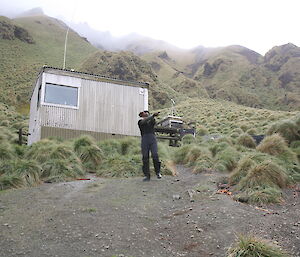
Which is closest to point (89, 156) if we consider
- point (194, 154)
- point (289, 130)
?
point (194, 154)

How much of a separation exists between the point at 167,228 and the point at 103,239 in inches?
41.9

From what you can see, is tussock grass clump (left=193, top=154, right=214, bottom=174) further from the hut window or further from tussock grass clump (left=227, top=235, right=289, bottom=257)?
the hut window

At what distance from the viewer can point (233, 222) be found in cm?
528

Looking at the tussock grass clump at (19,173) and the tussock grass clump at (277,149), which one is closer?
the tussock grass clump at (19,173)

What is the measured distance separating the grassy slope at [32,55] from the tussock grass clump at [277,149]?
3990 centimetres

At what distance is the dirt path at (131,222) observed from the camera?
177 inches

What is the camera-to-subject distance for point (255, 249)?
13.0 ft

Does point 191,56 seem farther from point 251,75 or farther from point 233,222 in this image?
point 233,222

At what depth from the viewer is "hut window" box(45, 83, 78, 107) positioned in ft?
48.5

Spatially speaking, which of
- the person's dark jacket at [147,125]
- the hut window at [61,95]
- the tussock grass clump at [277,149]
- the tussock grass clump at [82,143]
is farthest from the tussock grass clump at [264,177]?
the hut window at [61,95]

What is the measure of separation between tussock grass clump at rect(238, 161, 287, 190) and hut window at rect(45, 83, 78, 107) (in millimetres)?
9728

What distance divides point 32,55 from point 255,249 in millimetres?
68634

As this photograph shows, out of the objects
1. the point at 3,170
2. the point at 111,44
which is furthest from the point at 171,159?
the point at 111,44

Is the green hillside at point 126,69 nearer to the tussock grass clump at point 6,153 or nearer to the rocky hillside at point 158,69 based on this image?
the rocky hillside at point 158,69
